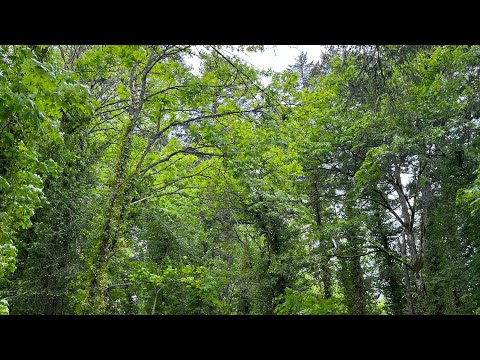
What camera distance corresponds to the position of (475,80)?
977cm

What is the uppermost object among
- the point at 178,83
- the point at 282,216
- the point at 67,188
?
the point at 178,83

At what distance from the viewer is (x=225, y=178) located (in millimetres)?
9125

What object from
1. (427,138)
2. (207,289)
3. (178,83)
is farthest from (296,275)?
(178,83)

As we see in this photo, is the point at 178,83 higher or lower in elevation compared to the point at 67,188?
higher

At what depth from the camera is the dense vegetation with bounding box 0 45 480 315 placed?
418cm

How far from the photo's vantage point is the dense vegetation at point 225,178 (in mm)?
4180
